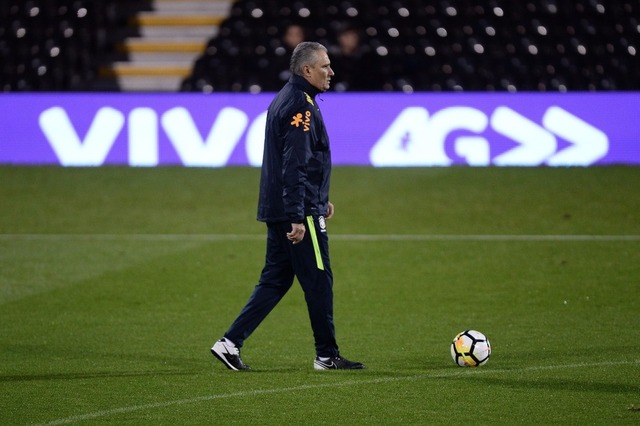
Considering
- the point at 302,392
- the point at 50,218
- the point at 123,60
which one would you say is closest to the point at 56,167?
the point at 50,218

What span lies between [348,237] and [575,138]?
15.9 ft

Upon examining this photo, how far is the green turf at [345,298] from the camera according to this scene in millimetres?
5641

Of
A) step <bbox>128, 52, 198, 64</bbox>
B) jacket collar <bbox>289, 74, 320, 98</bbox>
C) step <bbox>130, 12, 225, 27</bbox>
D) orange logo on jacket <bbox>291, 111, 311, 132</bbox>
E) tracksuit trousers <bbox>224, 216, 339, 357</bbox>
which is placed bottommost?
tracksuit trousers <bbox>224, 216, 339, 357</bbox>

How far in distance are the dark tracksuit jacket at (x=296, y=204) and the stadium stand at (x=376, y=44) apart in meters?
11.5

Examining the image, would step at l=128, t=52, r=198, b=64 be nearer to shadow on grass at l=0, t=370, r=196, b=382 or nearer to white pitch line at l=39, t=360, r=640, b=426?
shadow on grass at l=0, t=370, r=196, b=382

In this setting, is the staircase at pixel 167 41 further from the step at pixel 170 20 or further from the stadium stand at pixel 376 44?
the stadium stand at pixel 376 44

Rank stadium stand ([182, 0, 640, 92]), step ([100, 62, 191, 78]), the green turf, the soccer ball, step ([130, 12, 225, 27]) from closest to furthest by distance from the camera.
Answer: the green turf < the soccer ball < stadium stand ([182, 0, 640, 92]) < step ([100, 62, 191, 78]) < step ([130, 12, 225, 27])

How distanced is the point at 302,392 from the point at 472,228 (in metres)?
6.74

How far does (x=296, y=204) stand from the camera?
19.8 ft

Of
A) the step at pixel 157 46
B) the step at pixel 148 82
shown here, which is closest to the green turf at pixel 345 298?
the step at pixel 148 82

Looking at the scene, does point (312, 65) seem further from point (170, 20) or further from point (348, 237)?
point (170, 20)

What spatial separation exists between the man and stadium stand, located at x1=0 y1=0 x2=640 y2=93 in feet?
37.8

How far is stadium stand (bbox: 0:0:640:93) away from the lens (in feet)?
59.5

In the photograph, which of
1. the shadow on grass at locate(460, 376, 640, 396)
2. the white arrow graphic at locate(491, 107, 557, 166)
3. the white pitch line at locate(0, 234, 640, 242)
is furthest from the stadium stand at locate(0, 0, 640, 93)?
the shadow on grass at locate(460, 376, 640, 396)
